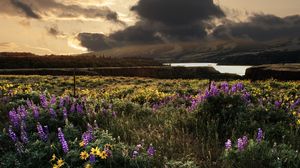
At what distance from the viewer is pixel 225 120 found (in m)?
8.66

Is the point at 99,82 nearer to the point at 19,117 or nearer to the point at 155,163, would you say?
the point at 19,117

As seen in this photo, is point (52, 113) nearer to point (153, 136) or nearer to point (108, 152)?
point (153, 136)

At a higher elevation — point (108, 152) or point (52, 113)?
point (52, 113)

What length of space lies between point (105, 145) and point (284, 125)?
467 cm

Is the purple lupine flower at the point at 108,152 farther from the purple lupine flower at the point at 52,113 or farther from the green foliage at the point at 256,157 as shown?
the purple lupine flower at the point at 52,113

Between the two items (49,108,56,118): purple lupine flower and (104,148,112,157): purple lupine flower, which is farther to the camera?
(49,108,56,118): purple lupine flower

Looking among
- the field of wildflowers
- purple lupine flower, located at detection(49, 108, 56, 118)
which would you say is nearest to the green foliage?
the field of wildflowers

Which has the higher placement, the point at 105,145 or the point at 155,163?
the point at 105,145

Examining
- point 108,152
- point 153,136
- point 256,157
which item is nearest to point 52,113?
point 153,136

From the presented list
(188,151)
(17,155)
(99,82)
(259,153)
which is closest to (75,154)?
(17,155)

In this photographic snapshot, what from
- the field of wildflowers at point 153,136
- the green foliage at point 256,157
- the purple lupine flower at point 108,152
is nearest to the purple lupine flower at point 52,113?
the field of wildflowers at point 153,136

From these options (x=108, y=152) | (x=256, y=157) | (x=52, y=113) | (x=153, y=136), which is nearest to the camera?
(x=108, y=152)

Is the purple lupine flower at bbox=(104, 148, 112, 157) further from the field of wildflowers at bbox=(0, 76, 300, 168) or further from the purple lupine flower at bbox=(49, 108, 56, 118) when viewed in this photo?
the purple lupine flower at bbox=(49, 108, 56, 118)

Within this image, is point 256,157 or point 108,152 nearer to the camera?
point 108,152
